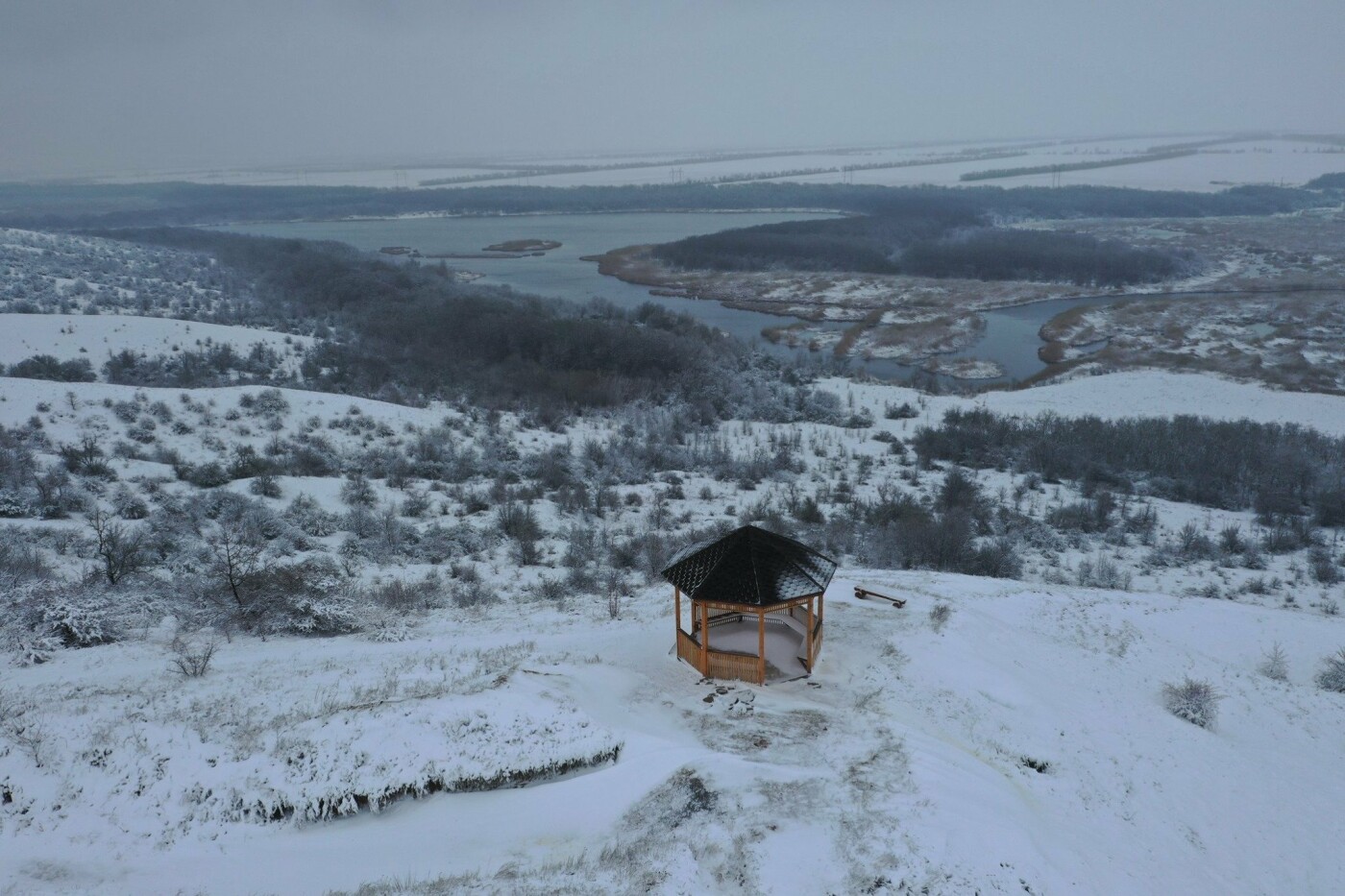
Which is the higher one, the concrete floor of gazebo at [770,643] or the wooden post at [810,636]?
the wooden post at [810,636]

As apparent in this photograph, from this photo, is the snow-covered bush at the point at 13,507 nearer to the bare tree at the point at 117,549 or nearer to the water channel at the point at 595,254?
the bare tree at the point at 117,549

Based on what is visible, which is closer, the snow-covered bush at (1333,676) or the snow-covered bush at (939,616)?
the snow-covered bush at (1333,676)

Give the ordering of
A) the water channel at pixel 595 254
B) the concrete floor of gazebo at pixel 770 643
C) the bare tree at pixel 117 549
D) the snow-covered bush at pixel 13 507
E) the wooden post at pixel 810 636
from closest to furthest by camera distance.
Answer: the wooden post at pixel 810 636 < the concrete floor of gazebo at pixel 770 643 < the bare tree at pixel 117 549 < the snow-covered bush at pixel 13 507 < the water channel at pixel 595 254

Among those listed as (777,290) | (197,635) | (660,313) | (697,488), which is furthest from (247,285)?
(197,635)

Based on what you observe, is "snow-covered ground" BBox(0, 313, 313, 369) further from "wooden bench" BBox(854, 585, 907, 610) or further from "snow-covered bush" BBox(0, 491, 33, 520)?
"wooden bench" BBox(854, 585, 907, 610)

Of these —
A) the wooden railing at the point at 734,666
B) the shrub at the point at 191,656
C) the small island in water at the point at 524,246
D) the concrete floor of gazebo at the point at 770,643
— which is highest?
the small island in water at the point at 524,246

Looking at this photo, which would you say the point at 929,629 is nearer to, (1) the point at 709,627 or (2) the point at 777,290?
(1) the point at 709,627

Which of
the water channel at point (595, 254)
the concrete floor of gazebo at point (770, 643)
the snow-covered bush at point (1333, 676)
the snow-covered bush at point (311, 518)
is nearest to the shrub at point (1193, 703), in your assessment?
the snow-covered bush at point (1333, 676)

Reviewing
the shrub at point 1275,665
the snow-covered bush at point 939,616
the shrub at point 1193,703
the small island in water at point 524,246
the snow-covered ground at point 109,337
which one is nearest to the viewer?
the shrub at point 1193,703

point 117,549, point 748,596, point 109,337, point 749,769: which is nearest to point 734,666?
point 748,596
